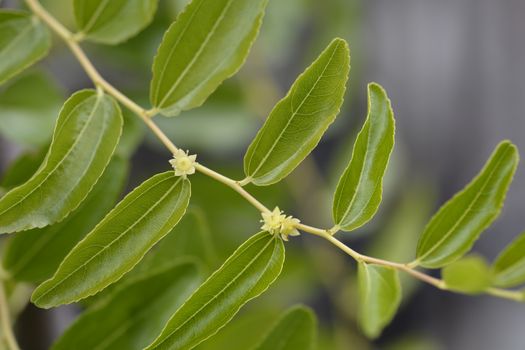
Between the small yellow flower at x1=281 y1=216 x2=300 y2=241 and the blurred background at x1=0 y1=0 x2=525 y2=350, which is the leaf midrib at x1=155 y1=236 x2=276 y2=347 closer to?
the small yellow flower at x1=281 y1=216 x2=300 y2=241

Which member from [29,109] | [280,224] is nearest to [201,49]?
[280,224]

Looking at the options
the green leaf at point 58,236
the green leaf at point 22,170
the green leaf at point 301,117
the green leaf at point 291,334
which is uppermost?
the green leaf at point 22,170

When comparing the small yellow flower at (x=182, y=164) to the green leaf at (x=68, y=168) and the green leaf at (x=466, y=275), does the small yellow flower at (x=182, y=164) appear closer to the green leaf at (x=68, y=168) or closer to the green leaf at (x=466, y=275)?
the green leaf at (x=68, y=168)

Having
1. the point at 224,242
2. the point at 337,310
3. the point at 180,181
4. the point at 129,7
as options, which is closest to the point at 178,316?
the point at 180,181

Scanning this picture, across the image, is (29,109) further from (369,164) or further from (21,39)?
(369,164)

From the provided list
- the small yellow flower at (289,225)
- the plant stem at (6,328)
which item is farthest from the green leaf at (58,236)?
the small yellow flower at (289,225)

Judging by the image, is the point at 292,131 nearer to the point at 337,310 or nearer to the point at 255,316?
the point at 255,316

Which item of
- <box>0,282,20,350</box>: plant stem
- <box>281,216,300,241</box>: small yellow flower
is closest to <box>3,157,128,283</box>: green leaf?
<box>0,282,20,350</box>: plant stem
